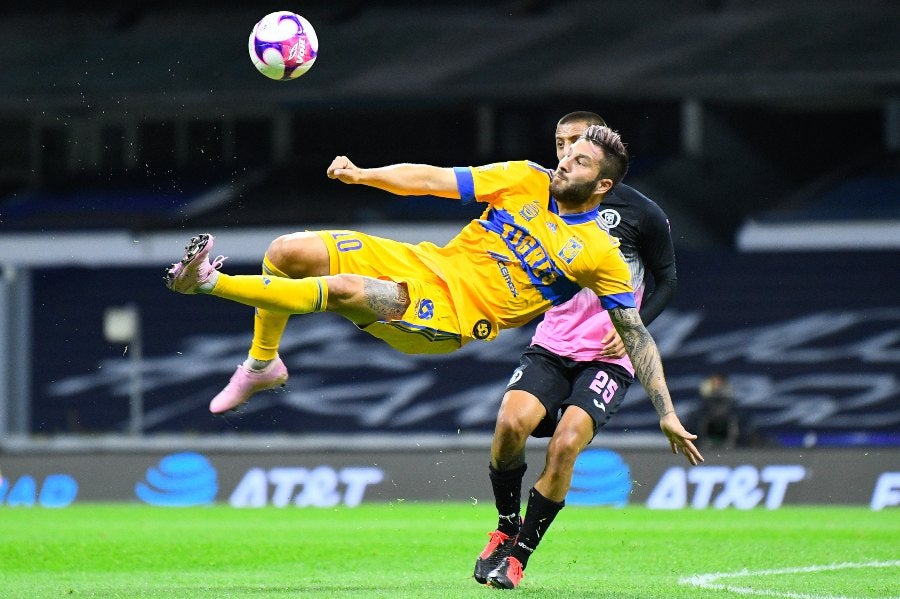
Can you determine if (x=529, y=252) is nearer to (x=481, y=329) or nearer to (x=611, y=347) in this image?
(x=481, y=329)

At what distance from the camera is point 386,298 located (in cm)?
761

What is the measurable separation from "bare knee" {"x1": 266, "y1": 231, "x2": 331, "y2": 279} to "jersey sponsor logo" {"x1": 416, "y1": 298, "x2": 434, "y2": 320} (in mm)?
476

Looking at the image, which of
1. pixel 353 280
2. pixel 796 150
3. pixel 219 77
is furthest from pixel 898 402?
pixel 353 280

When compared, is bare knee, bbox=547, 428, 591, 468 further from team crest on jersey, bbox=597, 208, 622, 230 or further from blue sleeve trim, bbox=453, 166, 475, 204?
blue sleeve trim, bbox=453, 166, 475, 204

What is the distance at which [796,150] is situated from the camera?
27016 millimetres

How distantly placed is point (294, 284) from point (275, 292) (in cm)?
10

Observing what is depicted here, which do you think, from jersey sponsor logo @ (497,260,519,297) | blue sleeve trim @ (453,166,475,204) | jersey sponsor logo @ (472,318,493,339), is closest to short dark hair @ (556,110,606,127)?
blue sleeve trim @ (453,166,475,204)

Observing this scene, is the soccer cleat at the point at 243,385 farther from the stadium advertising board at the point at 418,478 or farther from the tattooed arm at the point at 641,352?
the stadium advertising board at the point at 418,478

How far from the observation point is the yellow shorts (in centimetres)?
772

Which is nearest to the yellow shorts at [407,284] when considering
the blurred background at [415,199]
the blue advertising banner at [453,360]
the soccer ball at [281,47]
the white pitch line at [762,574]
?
the soccer ball at [281,47]

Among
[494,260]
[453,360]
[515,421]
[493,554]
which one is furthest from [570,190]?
[453,360]

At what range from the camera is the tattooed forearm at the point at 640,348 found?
786 cm

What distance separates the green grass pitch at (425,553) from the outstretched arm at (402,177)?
6.26 ft

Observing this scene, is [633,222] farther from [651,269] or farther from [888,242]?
[888,242]
